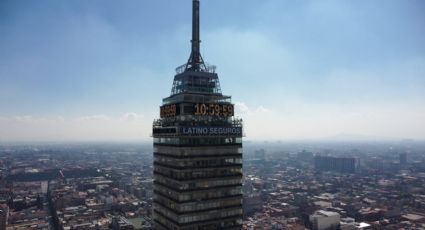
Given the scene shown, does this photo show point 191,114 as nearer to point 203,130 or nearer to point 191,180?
point 203,130

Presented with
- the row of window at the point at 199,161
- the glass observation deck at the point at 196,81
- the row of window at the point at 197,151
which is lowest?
the row of window at the point at 199,161

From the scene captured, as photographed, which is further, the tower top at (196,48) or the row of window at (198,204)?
the tower top at (196,48)

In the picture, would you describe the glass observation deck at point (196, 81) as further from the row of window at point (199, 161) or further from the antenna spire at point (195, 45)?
the row of window at point (199, 161)

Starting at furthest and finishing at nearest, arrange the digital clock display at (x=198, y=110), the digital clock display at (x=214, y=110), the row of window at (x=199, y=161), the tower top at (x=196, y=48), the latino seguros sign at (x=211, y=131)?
the tower top at (x=196, y=48) → the digital clock display at (x=214, y=110) → the digital clock display at (x=198, y=110) → the latino seguros sign at (x=211, y=131) → the row of window at (x=199, y=161)

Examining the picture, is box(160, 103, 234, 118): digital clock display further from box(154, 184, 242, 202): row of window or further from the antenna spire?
box(154, 184, 242, 202): row of window

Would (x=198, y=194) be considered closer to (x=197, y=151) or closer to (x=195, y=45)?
(x=197, y=151)

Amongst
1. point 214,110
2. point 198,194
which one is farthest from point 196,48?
point 198,194

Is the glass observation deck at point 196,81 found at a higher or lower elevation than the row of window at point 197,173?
higher

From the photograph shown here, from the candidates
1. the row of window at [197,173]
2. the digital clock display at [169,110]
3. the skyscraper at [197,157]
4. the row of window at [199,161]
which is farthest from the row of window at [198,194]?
the digital clock display at [169,110]
